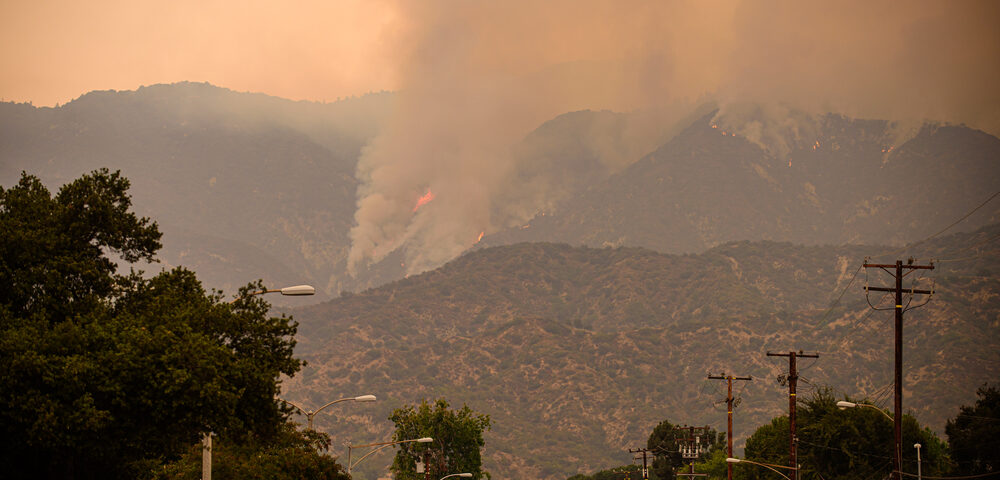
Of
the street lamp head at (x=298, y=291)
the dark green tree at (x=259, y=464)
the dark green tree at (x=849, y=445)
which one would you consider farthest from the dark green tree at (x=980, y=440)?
the street lamp head at (x=298, y=291)

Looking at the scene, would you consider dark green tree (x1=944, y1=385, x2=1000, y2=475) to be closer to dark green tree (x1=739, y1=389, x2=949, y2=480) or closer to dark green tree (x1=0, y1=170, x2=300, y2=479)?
dark green tree (x1=739, y1=389, x2=949, y2=480)

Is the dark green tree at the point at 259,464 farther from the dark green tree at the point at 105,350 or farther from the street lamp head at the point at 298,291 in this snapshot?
the street lamp head at the point at 298,291

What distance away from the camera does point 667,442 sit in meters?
184

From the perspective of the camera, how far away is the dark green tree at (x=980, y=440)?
4328 inches

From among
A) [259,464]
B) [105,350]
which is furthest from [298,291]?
[259,464]

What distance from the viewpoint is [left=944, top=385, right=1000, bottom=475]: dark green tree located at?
10994 cm

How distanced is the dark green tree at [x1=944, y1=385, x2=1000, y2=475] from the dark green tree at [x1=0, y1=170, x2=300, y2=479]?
92.4 m

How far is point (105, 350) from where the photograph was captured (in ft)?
102

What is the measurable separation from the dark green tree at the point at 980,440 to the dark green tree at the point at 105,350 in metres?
92.4

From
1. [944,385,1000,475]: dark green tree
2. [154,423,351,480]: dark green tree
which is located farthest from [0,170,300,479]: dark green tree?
[944,385,1000,475]: dark green tree

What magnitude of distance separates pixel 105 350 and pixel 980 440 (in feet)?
332

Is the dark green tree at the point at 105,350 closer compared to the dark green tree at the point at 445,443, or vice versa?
the dark green tree at the point at 105,350

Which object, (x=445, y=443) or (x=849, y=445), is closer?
(x=849, y=445)

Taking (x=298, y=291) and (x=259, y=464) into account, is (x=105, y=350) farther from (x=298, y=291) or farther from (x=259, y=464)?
(x=259, y=464)
